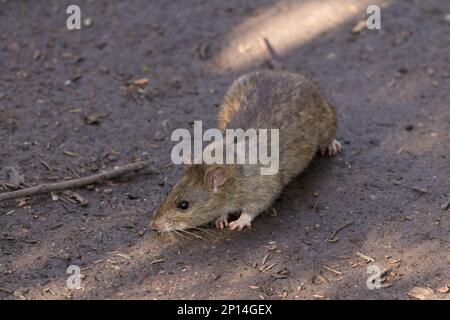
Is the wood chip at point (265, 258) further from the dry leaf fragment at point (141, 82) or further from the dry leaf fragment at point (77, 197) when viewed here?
the dry leaf fragment at point (141, 82)

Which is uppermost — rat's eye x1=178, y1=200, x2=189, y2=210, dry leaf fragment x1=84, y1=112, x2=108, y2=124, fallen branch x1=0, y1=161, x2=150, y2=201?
dry leaf fragment x1=84, y1=112, x2=108, y2=124

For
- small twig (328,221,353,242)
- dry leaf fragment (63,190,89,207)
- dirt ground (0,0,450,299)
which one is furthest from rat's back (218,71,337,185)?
dry leaf fragment (63,190,89,207)

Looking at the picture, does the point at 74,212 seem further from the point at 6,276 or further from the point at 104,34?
the point at 104,34

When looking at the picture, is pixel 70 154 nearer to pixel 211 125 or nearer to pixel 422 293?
pixel 211 125

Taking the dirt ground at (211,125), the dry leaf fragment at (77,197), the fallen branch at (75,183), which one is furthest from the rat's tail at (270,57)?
the dry leaf fragment at (77,197)

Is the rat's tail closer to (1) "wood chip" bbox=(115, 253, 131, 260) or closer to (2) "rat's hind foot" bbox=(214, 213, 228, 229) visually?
(2) "rat's hind foot" bbox=(214, 213, 228, 229)

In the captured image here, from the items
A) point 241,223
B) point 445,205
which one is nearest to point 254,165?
point 241,223
